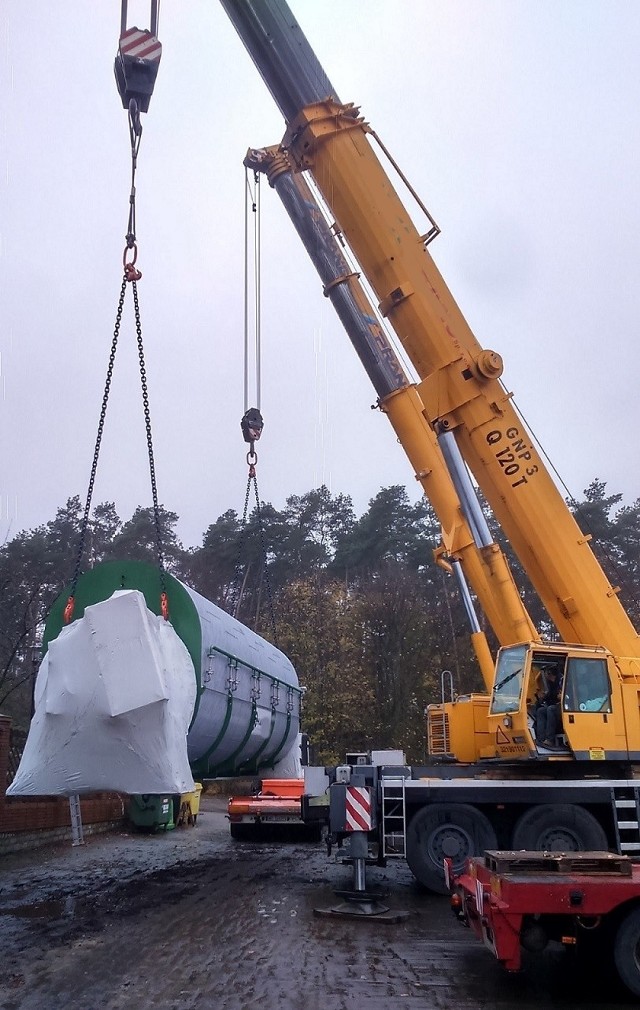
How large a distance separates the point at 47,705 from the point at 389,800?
4.17m

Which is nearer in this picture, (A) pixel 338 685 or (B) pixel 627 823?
(B) pixel 627 823

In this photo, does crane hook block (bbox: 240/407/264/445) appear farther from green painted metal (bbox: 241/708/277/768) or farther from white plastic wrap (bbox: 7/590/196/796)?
white plastic wrap (bbox: 7/590/196/796)

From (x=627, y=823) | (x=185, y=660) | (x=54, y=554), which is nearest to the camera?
(x=185, y=660)

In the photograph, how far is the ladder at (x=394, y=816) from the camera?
906cm

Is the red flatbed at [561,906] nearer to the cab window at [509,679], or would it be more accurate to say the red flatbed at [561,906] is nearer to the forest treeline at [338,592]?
the cab window at [509,679]

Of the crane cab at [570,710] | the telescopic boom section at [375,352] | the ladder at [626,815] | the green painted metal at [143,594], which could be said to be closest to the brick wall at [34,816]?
the green painted metal at [143,594]

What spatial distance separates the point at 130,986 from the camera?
17.7 ft

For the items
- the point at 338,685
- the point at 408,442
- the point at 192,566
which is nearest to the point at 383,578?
the point at 338,685

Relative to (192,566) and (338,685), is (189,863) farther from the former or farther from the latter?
(192,566)

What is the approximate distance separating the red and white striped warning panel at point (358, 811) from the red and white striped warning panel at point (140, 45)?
23.2 feet

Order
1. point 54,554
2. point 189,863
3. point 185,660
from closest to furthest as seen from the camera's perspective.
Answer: point 185,660
point 189,863
point 54,554

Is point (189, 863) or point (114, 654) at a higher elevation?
point (114, 654)

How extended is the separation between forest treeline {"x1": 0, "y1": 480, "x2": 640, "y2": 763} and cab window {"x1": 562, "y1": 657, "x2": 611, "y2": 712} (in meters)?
7.79

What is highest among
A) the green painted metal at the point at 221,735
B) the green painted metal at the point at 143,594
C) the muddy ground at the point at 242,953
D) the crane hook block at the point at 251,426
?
the crane hook block at the point at 251,426
